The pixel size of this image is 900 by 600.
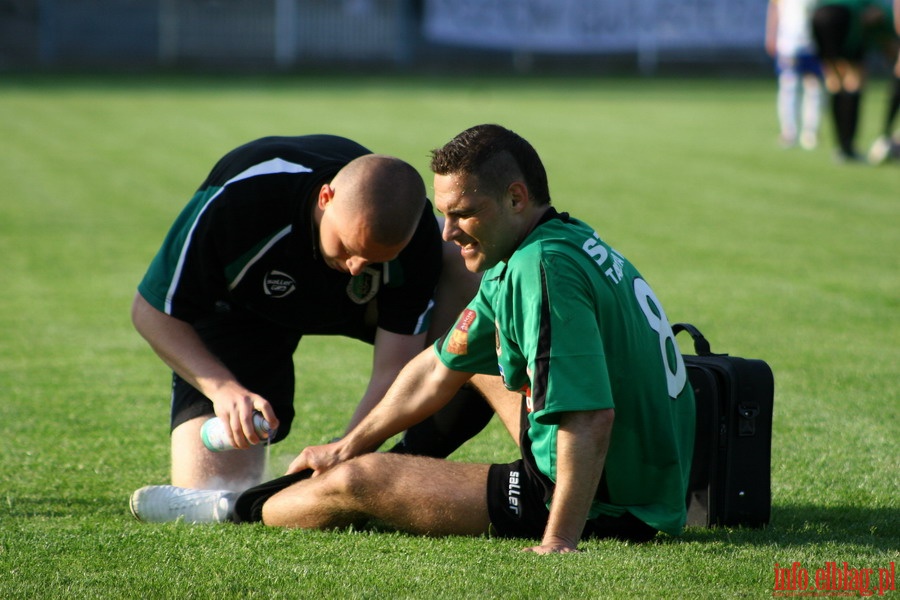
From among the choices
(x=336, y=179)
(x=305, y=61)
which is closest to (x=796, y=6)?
(x=336, y=179)

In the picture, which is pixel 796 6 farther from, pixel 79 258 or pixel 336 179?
pixel 336 179

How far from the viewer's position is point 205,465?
15.1ft

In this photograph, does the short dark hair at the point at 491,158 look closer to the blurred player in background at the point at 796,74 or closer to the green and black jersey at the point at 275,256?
the green and black jersey at the point at 275,256

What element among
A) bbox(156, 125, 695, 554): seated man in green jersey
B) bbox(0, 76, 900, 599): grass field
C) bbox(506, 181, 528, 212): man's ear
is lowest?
bbox(0, 76, 900, 599): grass field

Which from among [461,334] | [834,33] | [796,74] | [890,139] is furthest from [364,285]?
[796,74]

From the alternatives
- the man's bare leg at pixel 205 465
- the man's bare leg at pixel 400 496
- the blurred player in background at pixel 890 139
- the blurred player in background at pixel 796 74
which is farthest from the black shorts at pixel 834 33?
the man's bare leg at pixel 400 496

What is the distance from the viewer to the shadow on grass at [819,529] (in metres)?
3.84

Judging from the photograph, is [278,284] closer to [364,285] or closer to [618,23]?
[364,285]

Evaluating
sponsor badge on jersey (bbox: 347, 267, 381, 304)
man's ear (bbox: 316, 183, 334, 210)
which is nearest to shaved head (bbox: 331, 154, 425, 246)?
man's ear (bbox: 316, 183, 334, 210)

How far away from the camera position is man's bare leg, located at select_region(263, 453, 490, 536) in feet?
12.8

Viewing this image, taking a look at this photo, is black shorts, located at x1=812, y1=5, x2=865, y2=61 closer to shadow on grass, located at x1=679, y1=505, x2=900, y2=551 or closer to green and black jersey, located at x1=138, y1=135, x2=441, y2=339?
green and black jersey, located at x1=138, y1=135, x2=441, y2=339

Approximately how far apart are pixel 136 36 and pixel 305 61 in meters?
4.52

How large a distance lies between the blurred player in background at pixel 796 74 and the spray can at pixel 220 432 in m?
14.3

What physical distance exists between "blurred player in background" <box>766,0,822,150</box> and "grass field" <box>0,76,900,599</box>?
0.64m
